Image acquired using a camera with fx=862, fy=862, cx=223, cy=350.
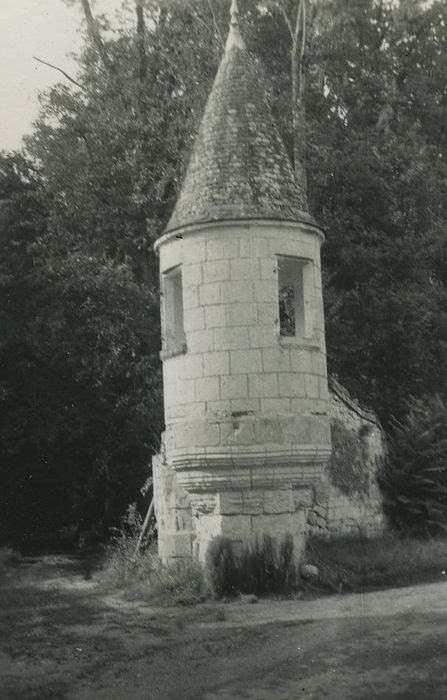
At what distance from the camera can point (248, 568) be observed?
1101 centimetres

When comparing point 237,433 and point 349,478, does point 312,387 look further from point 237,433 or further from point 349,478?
point 349,478

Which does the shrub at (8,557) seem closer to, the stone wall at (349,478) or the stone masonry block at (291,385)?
the stone wall at (349,478)

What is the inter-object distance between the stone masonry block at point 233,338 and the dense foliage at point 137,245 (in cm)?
697

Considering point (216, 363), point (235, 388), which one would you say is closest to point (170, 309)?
point (216, 363)

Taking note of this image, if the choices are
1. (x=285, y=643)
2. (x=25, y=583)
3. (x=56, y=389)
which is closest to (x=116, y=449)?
(x=56, y=389)

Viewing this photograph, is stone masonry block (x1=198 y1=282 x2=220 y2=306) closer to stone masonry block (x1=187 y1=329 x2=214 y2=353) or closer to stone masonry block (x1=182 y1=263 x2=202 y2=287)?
stone masonry block (x1=182 y1=263 x2=202 y2=287)

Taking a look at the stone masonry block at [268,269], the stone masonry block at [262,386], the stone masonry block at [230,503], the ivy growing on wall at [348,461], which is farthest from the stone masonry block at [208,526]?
the ivy growing on wall at [348,461]

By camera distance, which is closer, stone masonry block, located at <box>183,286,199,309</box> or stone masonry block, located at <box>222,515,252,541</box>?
stone masonry block, located at <box>222,515,252,541</box>

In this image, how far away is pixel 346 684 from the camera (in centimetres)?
689

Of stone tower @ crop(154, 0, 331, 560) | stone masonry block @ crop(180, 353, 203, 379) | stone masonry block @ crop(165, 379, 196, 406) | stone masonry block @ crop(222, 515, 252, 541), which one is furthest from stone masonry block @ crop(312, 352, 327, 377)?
stone masonry block @ crop(222, 515, 252, 541)

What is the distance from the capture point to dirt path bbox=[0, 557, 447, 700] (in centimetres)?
692

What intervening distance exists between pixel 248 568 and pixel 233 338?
2956mm

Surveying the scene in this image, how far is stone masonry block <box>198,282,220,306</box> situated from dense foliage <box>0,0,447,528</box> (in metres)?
6.88

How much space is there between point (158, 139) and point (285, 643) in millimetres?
14556
